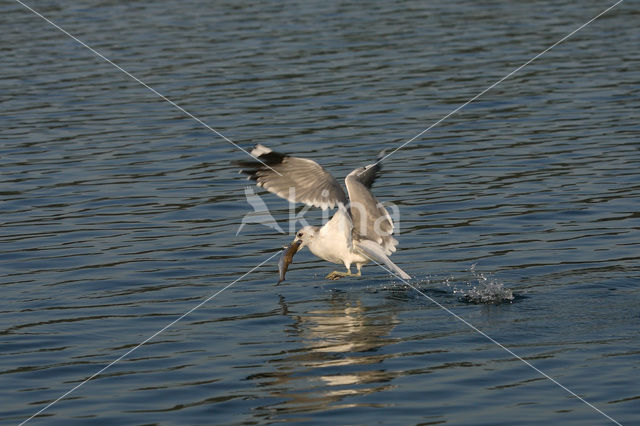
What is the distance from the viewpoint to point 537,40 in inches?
943

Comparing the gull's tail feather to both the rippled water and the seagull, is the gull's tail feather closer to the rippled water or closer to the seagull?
the seagull

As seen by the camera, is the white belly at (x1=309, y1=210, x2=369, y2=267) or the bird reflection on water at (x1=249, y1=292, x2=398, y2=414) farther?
the white belly at (x1=309, y1=210, x2=369, y2=267)

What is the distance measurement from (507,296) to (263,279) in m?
2.67

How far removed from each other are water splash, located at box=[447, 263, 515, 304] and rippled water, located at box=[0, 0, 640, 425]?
3cm

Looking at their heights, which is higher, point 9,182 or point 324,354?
point 9,182

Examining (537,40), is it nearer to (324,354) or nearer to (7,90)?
(7,90)

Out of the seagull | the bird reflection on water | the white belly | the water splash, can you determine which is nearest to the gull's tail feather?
the seagull

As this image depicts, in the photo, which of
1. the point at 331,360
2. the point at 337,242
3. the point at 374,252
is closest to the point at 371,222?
the point at 337,242

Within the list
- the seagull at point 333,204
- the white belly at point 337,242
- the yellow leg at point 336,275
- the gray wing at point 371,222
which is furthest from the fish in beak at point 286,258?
the gray wing at point 371,222

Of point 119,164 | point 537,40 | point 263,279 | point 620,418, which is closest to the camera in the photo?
point 620,418

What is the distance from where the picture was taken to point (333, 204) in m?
11.7

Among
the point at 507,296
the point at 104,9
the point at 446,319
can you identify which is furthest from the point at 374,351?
the point at 104,9

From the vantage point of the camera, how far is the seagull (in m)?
11.6

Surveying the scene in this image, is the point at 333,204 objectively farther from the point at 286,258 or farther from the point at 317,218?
the point at 317,218
